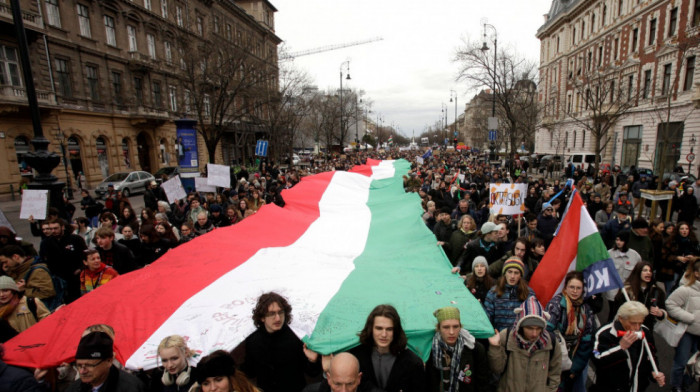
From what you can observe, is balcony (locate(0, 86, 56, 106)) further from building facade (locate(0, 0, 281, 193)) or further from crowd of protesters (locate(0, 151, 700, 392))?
crowd of protesters (locate(0, 151, 700, 392))

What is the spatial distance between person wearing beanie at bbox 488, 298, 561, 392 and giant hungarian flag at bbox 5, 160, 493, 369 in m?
0.23

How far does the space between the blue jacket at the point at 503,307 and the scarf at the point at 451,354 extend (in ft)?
2.70

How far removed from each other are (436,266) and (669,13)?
3446cm

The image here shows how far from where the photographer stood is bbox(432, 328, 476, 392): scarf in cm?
322

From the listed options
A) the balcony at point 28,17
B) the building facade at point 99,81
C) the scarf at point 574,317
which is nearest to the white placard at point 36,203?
the scarf at point 574,317

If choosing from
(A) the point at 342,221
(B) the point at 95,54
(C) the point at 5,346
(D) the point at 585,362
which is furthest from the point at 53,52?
(D) the point at 585,362

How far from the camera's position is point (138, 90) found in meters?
30.4

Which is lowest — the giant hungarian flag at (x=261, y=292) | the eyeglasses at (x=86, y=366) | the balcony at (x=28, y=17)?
the giant hungarian flag at (x=261, y=292)

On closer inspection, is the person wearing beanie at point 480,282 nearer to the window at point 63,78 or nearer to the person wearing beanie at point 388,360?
the person wearing beanie at point 388,360

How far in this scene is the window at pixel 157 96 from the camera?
3212cm

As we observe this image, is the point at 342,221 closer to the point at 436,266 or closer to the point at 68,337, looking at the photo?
the point at 436,266

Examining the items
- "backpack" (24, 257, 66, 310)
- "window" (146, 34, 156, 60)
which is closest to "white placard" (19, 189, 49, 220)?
"backpack" (24, 257, 66, 310)

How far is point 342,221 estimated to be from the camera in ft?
27.6

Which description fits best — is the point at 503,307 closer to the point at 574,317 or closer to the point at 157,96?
the point at 574,317
